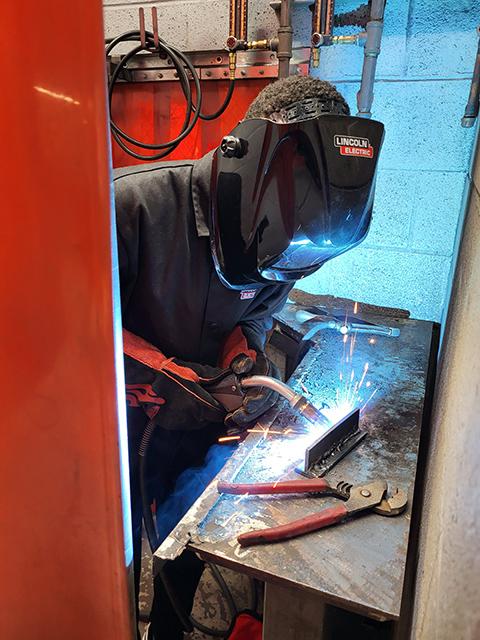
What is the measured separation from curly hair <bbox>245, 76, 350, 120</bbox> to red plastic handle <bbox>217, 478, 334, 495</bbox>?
82cm

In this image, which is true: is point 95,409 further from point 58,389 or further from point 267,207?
point 267,207

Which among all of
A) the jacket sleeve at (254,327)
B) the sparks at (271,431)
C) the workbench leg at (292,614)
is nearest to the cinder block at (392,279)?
the jacket sleeve at (254,327)

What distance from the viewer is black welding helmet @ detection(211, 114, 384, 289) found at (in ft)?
3.65

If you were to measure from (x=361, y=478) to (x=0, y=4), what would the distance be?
1.04 metres

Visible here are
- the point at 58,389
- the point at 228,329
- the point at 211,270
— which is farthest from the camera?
the point at 228,329

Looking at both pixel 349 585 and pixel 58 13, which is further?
pixel 349 585

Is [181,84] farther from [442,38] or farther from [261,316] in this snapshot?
[261,316]

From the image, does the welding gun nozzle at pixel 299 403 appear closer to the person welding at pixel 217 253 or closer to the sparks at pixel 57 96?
the person welding at pixel 217 253

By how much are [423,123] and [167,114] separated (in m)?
1.16

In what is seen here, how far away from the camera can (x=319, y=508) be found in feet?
3.37

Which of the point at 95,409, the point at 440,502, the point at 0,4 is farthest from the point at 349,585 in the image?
the point at 0,4

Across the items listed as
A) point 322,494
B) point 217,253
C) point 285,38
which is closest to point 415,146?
point 285,38

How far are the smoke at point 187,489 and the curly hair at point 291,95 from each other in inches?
36.6

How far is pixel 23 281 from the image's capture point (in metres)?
0.52
